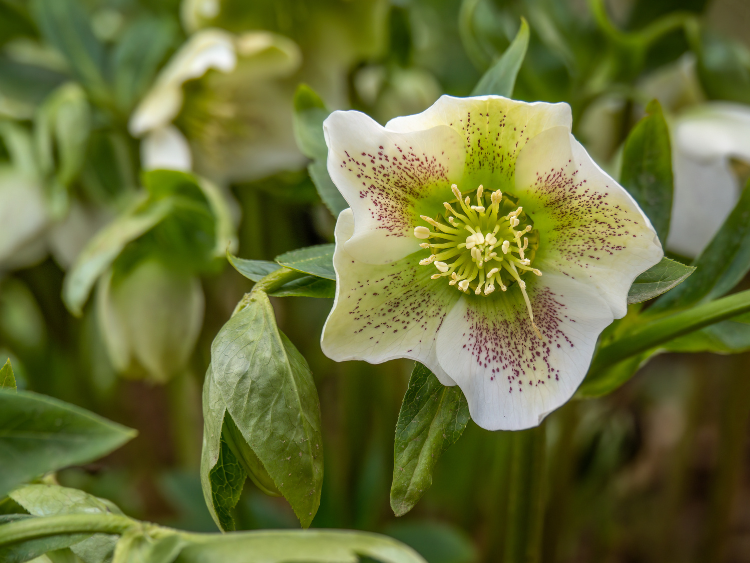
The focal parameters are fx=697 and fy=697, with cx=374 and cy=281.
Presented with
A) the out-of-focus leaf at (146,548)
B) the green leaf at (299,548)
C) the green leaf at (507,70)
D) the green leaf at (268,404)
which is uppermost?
the green leaf at (507,70)

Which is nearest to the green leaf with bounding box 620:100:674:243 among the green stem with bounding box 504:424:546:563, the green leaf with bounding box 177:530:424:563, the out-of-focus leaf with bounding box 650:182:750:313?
the out-of-focus leaf with bounding box 650:182:750:313

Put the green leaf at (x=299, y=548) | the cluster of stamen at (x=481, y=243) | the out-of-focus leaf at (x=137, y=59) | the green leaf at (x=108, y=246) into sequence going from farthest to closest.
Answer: the out-of-focus leaf at (x=137, y=59) < the green leaf at (x=108, y=246) < the cluster of stamen at (x=481, y=243) < the green leaf at (x=299, y=548)

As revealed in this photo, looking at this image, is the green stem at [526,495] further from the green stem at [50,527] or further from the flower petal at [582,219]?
the green stem at [50,527]

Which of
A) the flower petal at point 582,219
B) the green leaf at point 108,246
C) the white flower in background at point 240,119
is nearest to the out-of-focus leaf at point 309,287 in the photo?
the flower petal at point 582,219

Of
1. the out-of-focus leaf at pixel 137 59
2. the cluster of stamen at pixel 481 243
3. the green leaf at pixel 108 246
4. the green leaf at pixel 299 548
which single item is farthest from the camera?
the out-of-focus leaf at pixel 137 59

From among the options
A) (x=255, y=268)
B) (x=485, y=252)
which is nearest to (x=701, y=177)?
(x=485, y=252)

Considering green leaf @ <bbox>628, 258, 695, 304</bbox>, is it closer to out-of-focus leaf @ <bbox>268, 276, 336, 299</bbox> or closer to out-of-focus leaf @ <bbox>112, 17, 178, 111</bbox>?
out-of-focus leaf @ <bbox>268, 276, 336, 299</bbox>

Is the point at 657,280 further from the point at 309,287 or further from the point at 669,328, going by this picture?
the point at 309,287

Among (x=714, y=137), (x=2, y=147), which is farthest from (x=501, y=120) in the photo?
(x=2, y=147)
